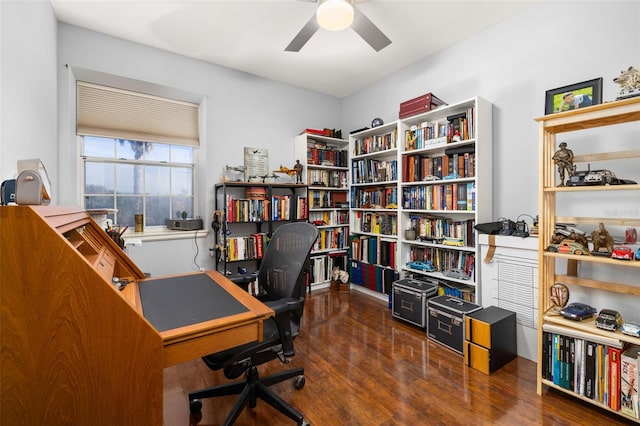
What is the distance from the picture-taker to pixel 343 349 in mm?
2369

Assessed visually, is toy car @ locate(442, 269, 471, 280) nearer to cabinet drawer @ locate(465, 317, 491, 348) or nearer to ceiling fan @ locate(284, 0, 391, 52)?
cabinet drawer @ locate(465, 317, 491, 348)

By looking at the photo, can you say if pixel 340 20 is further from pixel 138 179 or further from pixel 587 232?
pixel 138 179

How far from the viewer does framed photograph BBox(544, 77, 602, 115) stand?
81.0 inches

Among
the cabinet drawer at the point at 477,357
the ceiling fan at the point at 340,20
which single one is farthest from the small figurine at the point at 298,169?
the cabinet drawer at the point at 477,357

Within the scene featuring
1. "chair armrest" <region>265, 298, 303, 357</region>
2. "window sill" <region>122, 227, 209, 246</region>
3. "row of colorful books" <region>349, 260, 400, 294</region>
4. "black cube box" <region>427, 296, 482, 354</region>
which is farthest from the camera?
"row of colorful books" <region>349, 260, 400, 294</region>

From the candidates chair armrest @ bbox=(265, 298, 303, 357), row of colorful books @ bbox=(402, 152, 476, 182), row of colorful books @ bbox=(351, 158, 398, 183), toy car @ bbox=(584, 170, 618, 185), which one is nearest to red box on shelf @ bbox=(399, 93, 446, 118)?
row of colorful books @ bbox=(402, 152, 476, 182)

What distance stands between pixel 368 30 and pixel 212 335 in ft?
7.58

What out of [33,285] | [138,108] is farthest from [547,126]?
[138,108]

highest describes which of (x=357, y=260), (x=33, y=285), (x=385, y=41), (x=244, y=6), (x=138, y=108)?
(x=244, y=6)

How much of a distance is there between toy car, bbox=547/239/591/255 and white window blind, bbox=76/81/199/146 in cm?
359

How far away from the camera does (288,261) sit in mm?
1847

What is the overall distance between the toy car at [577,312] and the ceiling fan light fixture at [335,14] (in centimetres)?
236

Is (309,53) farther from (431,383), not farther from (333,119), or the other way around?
(431,383)

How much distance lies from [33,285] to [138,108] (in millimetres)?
2889
